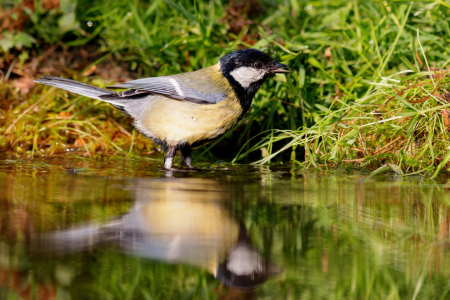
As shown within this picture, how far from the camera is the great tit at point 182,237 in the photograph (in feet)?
5.51

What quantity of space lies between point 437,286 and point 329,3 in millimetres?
4787

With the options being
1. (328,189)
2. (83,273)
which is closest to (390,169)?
(328,189)

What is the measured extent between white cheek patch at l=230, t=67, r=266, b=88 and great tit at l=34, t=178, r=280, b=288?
156cm

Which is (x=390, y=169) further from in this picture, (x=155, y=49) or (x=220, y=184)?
(x=155, y=49)

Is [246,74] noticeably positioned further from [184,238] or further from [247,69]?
[184,238]

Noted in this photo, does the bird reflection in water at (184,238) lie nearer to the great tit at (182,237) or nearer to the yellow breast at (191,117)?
the great tit at (182,237)

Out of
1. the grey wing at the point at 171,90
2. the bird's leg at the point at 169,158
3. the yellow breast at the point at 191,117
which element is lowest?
the bird's leg at the point at 169,158

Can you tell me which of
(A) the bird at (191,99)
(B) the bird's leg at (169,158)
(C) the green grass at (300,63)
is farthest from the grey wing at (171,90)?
(C) the green grass at (300,63)

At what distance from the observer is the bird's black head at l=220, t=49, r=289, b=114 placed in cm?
393

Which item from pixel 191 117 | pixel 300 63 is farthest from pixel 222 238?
pixel 300 63

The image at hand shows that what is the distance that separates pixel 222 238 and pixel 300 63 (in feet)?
10.1

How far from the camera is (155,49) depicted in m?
5.01

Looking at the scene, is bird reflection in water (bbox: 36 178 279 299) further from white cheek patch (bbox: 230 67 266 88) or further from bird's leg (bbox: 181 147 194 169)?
white cheek patch (bbox: 230 67 266 88)

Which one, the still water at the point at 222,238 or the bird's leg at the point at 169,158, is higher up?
the bird's leg at the point at 169,158
